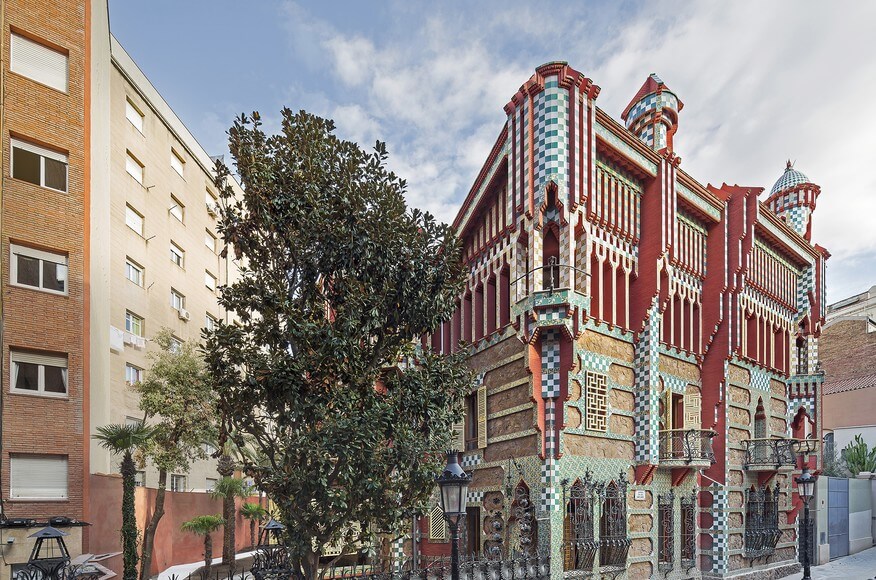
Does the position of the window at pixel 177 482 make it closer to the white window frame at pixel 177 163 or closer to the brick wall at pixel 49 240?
the brick wall at pixel 49 240

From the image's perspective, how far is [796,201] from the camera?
28188mm

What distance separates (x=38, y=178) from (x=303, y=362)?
41.0ft

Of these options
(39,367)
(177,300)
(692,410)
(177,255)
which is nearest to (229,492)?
(39,367)

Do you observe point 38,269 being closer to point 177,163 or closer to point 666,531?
point 177,163

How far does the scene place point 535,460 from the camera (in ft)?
50.6

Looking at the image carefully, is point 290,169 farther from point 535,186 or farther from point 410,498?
point 535,186

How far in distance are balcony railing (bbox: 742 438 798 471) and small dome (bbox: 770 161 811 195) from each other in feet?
40.2

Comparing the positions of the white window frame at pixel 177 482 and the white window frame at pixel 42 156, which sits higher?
the white window frame at pixel 42 156

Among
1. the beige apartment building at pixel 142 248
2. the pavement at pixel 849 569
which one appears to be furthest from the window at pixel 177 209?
the pavement at pixel 849 569

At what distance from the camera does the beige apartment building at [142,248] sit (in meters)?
18.8

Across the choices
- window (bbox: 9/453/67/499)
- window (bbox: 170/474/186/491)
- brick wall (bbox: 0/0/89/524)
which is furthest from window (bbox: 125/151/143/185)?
window (bbox: 170/474/186/491)

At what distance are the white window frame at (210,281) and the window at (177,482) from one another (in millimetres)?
8855

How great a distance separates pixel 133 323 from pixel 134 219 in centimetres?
373

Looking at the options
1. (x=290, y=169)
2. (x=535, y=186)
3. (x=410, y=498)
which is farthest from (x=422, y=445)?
(x=535, y=186)
